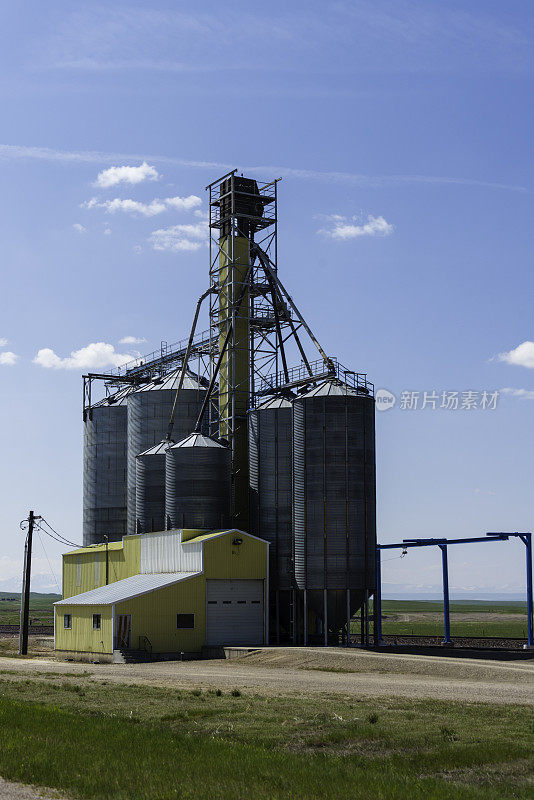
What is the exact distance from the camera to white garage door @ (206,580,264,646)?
194 feet

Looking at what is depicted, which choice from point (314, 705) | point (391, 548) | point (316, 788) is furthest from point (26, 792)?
point (391, 548)

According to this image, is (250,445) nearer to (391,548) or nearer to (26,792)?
(391,548)

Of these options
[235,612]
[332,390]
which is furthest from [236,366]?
[235,612]

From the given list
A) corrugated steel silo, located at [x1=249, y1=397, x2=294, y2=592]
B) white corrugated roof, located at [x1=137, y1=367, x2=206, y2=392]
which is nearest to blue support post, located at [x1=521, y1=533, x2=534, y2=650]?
corrugated steel silo, located at [x1=249, y1=397, x2=294, y2=592]

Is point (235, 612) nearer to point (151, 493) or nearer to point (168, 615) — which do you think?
point (168, 615)

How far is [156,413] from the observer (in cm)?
7719

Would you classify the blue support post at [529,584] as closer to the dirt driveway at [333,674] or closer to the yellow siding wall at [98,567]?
the dirt driveway at [333,674]

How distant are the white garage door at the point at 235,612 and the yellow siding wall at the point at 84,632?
622 cm

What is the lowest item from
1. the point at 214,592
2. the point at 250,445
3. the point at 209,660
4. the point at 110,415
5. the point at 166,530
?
the point at 209,660

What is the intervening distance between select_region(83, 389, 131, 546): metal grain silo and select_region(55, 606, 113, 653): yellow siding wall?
57.0ft

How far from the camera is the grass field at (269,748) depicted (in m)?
18.6

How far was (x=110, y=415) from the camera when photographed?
84.3 metres

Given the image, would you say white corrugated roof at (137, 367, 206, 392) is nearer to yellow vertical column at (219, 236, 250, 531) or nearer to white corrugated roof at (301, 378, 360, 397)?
yellow vertical column at (219, 236, 250, 531)

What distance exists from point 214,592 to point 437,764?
130ft
